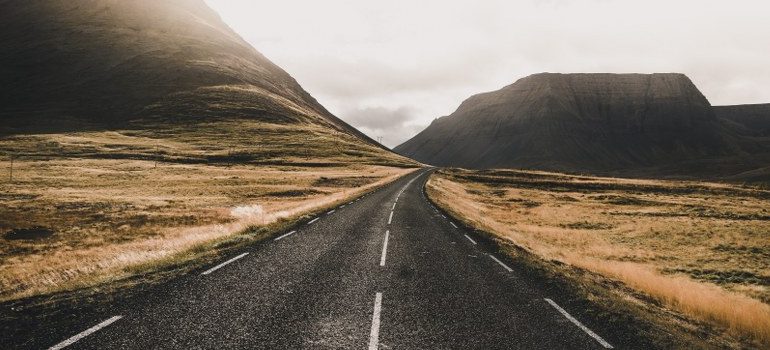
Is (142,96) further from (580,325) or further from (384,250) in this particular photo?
(580,325)

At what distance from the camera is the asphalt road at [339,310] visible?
7074 millimetres

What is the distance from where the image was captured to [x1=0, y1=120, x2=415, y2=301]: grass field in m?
15.7

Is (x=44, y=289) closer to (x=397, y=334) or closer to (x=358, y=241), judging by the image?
(x=397, y=334)

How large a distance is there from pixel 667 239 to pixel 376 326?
103ft

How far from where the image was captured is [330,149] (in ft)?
389

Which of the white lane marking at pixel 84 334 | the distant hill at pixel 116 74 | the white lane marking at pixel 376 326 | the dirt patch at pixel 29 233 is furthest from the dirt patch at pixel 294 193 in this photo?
the distant hill at pixel 116 74

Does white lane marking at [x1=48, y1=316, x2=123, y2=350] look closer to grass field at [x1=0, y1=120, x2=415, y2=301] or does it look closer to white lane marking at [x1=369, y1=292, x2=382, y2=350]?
grass field at [x1=0, y1=120, x2=415, y2=301]

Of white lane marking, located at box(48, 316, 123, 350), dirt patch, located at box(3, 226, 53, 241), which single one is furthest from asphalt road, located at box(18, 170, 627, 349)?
dirt patch, located at box(3, 226, 53, 241)

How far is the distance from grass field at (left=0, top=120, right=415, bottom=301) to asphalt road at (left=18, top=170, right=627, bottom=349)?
2.98 m

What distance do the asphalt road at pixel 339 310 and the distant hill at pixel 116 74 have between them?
115650 millimetres

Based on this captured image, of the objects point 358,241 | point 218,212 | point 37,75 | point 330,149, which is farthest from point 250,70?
point 358,241

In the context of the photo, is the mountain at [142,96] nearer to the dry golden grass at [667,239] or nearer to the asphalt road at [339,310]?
the dry golden grass at [667,239]

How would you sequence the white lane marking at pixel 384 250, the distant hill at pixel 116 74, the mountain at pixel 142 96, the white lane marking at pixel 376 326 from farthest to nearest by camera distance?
the distant hill at pixel 116 74, the mountain at pixel 142 96, the white lane marking at pixel 384 250, the white lane marking at pixel 376 326

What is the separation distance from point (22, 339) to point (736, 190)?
3165 inches
